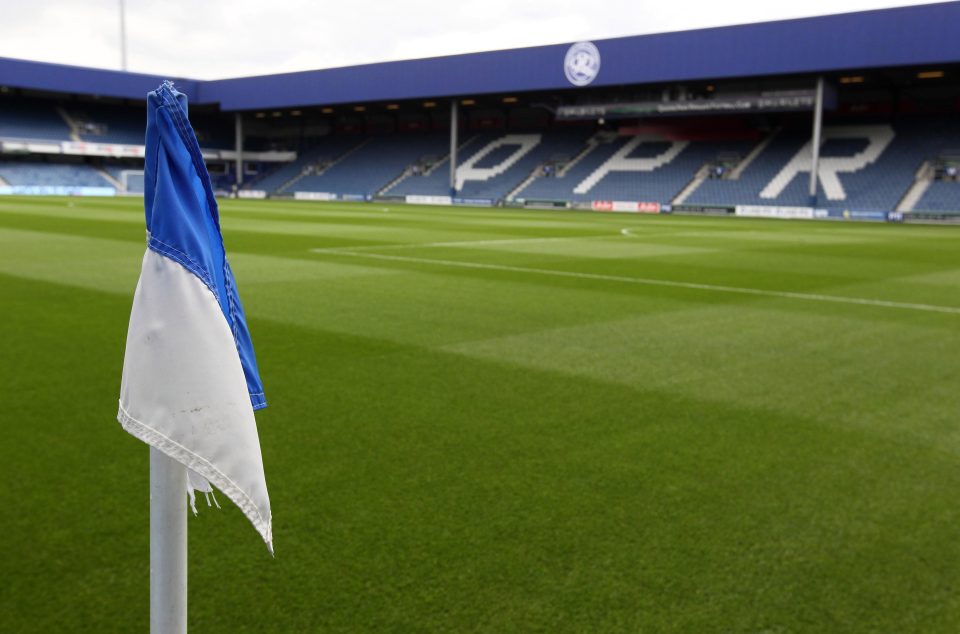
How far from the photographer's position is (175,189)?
5.85 ft

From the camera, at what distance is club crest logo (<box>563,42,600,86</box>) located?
45.4 metres

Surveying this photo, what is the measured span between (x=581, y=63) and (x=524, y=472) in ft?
145

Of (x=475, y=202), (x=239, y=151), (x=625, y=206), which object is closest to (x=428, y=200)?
(x=475, y=202)

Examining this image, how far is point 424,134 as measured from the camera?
61562mm

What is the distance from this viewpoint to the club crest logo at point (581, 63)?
45.4 meters

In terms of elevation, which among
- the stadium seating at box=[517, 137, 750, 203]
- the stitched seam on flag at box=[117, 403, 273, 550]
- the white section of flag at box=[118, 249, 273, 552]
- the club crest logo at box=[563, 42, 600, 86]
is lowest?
the stitched seam on flag at box=[117, 403, 273, 550]

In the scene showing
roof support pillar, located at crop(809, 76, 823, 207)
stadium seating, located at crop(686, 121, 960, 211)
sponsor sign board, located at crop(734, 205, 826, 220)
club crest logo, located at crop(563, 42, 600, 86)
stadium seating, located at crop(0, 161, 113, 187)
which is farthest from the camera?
stadium seating, located at crop(0, 161, 113, 187)

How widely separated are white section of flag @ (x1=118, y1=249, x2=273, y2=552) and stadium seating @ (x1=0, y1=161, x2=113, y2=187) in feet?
196

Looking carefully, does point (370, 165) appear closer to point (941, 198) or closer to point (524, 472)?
point (941, 198)

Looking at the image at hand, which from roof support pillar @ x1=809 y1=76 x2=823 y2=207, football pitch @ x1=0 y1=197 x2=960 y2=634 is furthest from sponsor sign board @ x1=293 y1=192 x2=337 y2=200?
football pitch @ x1=0 y1=197 x2=960 y2=634

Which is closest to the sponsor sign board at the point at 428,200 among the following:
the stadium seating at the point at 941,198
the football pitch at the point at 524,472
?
the stadium seating at the point at 941,198

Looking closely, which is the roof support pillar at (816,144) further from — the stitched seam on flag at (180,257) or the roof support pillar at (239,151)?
the roof support pillar at (239,151)

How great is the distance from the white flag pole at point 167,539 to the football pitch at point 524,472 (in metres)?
0.99

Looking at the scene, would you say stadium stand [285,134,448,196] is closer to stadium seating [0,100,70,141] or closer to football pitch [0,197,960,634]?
stadium seating [0,100,70,141]
